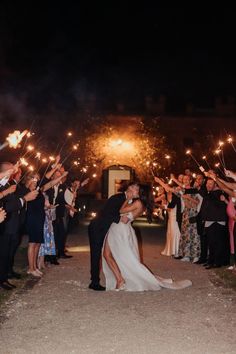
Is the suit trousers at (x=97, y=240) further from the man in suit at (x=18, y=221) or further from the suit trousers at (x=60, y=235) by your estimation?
the suit trousers at (x=60, y=235)

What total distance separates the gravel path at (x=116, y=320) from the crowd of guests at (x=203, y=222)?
197cm

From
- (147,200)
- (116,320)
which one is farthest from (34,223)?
(116,320)

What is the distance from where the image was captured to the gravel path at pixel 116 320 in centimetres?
529

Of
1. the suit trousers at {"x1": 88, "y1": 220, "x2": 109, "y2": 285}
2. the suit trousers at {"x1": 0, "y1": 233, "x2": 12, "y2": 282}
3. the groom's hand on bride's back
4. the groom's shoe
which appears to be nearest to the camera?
the suit trousers at {"x1": 0, "y1": 233, "x2": 12, "y2": 282}

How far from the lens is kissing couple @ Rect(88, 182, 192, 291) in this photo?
858 centimetres

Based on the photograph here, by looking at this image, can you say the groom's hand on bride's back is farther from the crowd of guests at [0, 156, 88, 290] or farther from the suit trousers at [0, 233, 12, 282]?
the suit trousers at [0, 233, 12, 282]

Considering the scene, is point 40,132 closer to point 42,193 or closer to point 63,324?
point 42,193

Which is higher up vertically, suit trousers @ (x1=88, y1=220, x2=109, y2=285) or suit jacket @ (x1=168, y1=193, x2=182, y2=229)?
suit jacket @ (x1=168, y1=193, x2=182, y2=229)

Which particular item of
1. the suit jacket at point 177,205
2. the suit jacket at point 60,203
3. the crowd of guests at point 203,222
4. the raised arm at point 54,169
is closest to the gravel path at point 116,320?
the crowd of guests at point 203,222

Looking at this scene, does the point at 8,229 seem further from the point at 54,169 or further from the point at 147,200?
the point at 147,200

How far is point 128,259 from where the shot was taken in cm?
873

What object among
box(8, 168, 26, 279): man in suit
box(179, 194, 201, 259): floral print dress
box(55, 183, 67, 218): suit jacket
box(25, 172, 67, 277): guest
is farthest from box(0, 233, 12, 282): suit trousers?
box(179, 194, 201, 259): floral print dress

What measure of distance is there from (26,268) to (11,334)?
4.93 m

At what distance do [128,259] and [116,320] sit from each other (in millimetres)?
2402
